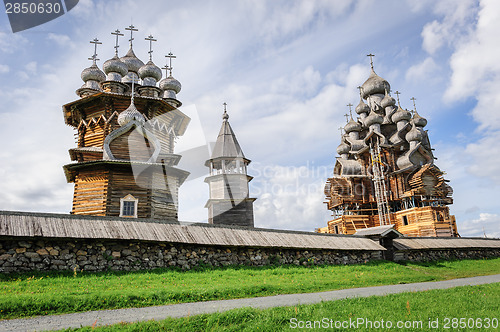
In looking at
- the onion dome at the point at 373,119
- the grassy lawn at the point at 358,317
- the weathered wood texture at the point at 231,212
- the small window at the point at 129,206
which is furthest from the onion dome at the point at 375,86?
the grassy lawn at the point at 358,317

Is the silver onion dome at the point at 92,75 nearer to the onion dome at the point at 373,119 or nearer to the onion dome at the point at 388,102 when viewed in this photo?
the onion dome at the point at 373,119

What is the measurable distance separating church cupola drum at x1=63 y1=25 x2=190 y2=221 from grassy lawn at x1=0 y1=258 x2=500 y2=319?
7740mm

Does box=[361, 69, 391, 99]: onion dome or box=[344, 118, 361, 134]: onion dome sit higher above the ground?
box=[361, 69, 391, 99]: onion dome

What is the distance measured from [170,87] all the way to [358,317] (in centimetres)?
2447

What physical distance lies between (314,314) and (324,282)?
6.12 meters

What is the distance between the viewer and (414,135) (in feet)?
125

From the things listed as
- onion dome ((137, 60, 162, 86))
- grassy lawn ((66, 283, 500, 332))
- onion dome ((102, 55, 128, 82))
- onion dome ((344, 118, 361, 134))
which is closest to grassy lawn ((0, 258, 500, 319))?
grassy lawn ((66, 283, 500, 332))

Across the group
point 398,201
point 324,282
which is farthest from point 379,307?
point 398,201

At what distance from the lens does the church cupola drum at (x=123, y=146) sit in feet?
63.9

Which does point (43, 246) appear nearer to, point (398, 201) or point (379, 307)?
point (379, 307)

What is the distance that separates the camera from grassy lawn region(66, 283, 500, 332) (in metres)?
5.92

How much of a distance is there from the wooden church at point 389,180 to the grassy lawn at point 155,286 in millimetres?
20295

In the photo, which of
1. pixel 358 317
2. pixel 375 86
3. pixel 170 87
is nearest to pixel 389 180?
pixel 375 86

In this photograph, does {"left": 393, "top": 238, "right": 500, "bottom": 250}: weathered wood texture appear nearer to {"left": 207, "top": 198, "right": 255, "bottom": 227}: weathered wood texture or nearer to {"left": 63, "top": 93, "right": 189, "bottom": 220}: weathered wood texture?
{"left": 207, "top": 198, "right": 255, "bottom": 227}: weathered wood texture
